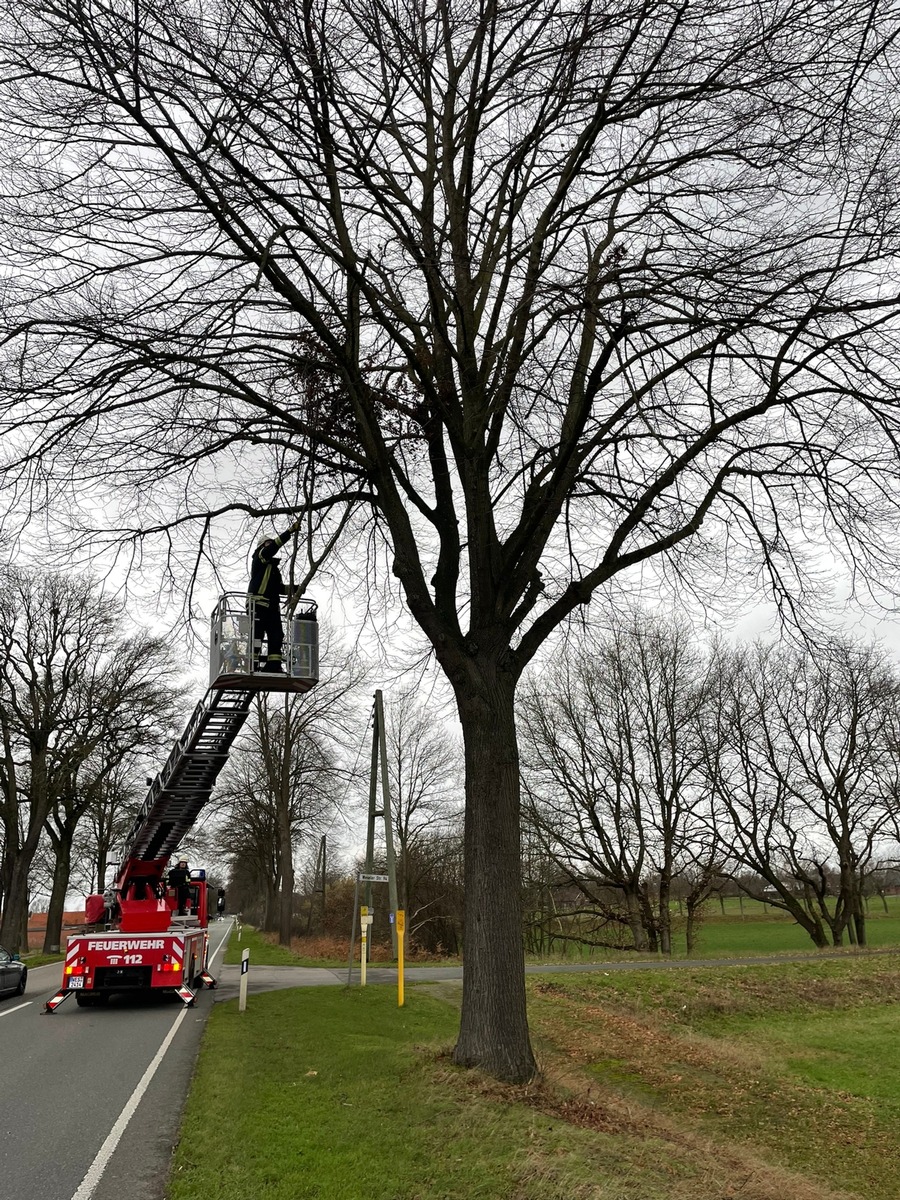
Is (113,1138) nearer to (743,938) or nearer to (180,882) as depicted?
(180,882)

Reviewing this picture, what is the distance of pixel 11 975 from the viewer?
19.4 metres

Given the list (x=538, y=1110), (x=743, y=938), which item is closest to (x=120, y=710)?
(x=538, y=1110)

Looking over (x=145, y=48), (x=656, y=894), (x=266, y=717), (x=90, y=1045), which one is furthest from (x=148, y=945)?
(x=656, y=894)

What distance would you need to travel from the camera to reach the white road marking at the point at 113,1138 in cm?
615

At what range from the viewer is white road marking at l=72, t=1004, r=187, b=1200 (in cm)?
615

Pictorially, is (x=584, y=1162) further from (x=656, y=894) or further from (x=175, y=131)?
(x=656, y=894)

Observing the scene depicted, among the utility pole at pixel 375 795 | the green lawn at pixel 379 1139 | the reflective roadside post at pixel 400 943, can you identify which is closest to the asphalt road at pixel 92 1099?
the green lawn at pixel 379 1139

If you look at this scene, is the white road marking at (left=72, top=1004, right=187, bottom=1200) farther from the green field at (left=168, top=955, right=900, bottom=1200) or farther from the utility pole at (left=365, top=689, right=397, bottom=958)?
the utility pole at (left=365, top=689, right=397, bottom=958)

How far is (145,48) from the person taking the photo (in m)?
7.51

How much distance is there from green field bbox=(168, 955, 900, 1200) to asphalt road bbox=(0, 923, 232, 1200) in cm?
32

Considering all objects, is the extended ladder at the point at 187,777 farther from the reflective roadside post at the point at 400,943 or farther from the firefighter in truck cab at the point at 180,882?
the reflective roadside post at the point at 400,943

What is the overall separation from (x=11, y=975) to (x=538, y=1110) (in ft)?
51.9

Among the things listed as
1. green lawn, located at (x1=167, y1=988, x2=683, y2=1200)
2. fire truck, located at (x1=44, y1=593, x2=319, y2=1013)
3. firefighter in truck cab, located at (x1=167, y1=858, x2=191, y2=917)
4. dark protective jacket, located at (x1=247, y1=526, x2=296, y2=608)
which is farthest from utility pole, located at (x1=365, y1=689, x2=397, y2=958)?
green lawn, located at (x1=167, y1=988, x2=683, y2=1200)

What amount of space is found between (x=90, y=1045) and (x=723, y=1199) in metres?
9.37
